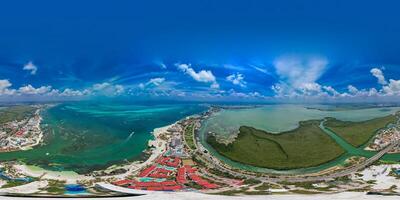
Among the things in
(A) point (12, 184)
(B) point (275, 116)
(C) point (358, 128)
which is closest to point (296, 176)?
(C) point (358, 128)

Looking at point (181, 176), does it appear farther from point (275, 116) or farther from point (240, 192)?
point (275, 116)

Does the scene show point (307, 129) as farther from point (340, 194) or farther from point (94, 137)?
point (94, 137)

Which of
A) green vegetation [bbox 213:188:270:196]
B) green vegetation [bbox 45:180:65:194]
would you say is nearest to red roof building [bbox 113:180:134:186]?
green vegetation [bbox 45:180:65:194]

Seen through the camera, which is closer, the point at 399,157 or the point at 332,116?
the point at 399,157

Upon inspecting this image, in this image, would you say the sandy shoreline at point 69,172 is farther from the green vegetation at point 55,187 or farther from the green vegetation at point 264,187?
the green vegetation at point 264,187

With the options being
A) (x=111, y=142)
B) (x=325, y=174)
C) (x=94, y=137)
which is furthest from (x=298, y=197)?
(x=94, y=137)

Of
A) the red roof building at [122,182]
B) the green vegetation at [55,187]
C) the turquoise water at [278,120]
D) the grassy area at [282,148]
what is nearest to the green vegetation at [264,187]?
the turquoise water at [278,120]
